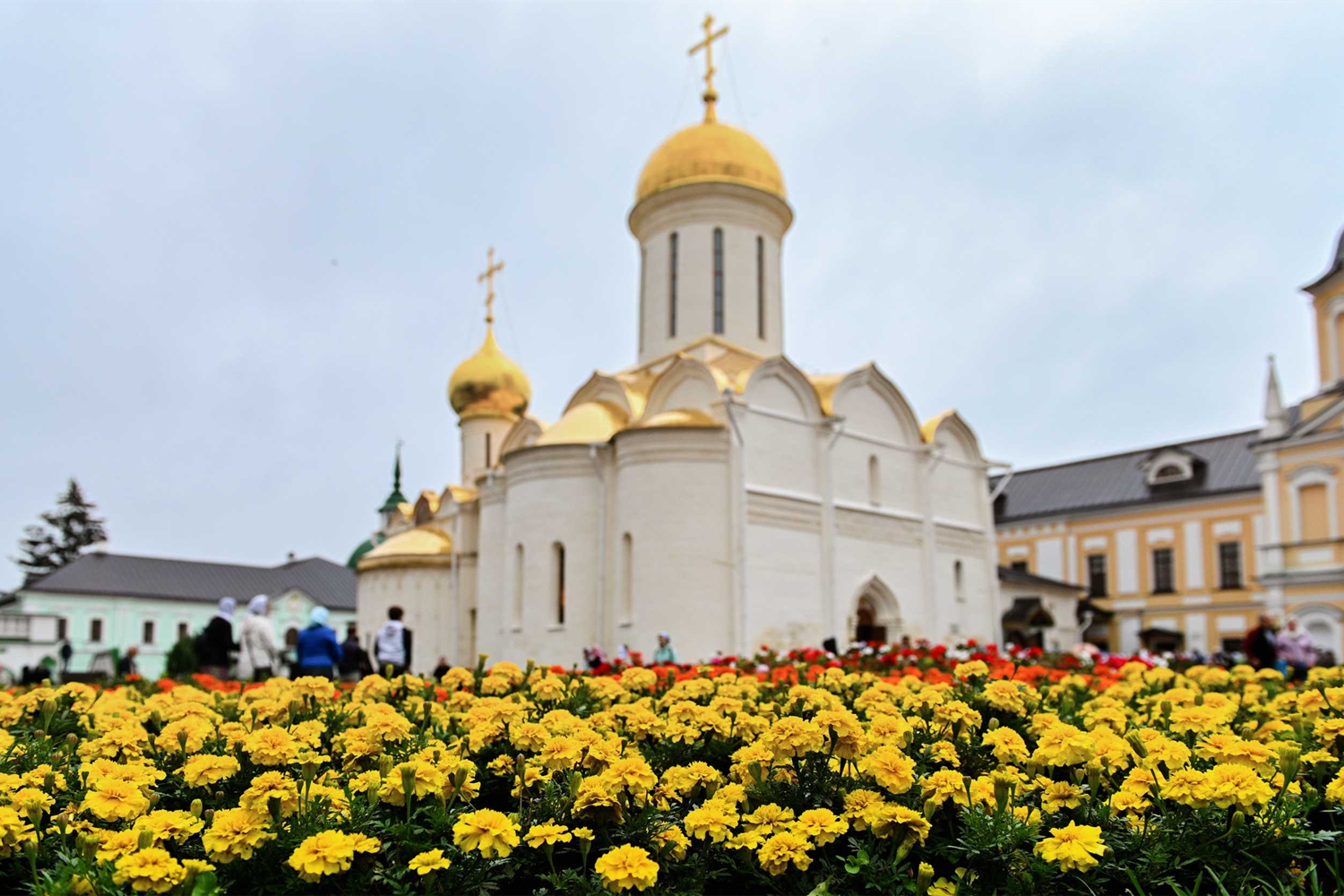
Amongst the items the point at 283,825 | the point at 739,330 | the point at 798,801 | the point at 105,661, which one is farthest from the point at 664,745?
the point at 105,661

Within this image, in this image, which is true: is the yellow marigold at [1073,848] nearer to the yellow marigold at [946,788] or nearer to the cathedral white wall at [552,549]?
the yellow marigold at [946,788]

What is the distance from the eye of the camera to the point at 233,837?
98.9 inches

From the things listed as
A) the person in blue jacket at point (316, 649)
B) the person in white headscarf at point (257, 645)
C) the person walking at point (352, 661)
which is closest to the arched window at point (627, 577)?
the person walking at point (352, 661)

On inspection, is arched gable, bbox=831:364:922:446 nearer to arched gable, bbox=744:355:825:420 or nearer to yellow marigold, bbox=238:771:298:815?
arched gable, bbox=744:355:825:420

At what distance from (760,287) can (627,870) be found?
19.1 m

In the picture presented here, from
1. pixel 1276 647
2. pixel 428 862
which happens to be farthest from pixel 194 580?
pixel 428 862

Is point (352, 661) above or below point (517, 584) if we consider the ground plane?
below

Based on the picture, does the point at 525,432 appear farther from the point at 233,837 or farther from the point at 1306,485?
the point at 233,837

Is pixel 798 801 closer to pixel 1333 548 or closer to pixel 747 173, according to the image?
pixel 747 173

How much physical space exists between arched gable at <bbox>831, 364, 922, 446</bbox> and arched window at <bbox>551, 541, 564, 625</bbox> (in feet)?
18.5

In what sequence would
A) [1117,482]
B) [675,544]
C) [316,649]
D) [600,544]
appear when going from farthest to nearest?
[1117,482] → [600,544] → [675,544] → [316,649]

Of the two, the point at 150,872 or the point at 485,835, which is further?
the point at 485,835

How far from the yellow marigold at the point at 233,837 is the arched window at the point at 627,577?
14.6 metres

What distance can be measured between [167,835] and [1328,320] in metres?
30.4
